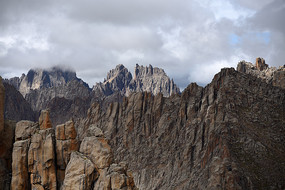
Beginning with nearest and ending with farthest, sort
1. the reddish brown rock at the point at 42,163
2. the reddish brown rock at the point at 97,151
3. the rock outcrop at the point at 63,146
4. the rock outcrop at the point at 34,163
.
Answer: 1. the reddish brown rock at the point at 97,151
2. the rock outcrop at the point at 34,163
3. the reddish brown rock at the point at 42,163
4. the rock outcrop at the point at 63,146

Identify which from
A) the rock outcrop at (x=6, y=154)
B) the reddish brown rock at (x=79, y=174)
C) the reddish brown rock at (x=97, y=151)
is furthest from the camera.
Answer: the rock outcrop at (x=6, y=154)

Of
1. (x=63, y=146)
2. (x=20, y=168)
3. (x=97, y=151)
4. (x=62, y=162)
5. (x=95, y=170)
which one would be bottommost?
(x=95, y=170)

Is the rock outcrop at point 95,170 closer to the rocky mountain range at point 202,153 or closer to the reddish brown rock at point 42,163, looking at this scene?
the rocky mountain range at point 202,153

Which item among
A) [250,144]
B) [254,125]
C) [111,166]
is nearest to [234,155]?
[250,144]

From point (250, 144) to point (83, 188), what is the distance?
14153cm

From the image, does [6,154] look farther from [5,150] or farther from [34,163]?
[34,163]

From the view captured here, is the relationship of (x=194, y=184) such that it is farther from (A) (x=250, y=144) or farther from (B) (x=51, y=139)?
(B) (x=51, y=139)

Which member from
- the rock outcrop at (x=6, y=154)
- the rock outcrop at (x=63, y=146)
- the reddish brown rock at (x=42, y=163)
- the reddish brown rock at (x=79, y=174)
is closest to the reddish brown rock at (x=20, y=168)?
the reddish brown rock at (x=42, y=163)

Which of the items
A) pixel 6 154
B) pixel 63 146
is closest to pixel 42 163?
pixel 63 146

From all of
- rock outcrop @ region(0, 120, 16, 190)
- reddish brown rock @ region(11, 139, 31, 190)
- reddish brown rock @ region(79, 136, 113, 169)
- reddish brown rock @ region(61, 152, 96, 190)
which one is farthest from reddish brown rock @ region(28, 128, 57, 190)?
reddish brown rock @ region(79, 136, 113, 169)

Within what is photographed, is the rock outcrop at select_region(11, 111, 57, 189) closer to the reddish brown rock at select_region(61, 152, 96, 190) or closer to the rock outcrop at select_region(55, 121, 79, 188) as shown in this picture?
the rock outcrop at select_region(55, 121, 79, 188)

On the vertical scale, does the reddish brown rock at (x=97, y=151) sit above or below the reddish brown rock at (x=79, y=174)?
above

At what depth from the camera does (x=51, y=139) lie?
50.7m

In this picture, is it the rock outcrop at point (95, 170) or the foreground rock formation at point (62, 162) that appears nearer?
the rock outcrop at point (95, 170)
